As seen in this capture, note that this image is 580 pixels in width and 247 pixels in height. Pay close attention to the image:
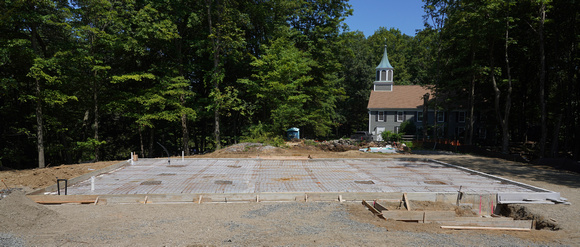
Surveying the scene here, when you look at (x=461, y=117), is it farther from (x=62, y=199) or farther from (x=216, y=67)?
(x=62, y=199)

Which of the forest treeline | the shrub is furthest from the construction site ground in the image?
the shrub

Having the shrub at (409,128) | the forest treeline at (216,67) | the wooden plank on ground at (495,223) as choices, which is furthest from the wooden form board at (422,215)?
the shrub at (409,128)

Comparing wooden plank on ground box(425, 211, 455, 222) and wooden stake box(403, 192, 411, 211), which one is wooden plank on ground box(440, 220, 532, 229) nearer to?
wooden plank on ground box(425, 211, 455, 222)

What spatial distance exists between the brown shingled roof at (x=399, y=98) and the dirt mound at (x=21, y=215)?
37.5 meters

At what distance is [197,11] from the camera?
23516mm

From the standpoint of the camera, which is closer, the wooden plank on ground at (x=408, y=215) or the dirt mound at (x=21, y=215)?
the dirt mound at (x=21, y=215)

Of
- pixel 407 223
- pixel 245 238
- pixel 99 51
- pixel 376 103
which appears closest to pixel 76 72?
pixel 99 51

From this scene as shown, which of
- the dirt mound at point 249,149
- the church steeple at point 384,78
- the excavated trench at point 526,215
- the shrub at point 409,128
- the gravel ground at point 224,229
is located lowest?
the excavated trench at point 526,215

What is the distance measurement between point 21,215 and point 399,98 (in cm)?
4061

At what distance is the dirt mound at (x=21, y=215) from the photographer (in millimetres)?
6254

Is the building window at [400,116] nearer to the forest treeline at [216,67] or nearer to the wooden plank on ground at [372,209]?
the forest treeline at [216,67]

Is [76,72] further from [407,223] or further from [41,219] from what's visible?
[407,223]

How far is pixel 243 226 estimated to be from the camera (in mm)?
6594

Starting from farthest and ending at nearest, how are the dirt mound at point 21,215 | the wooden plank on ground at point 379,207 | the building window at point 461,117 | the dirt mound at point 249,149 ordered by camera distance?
the building window at point 461,117
the dirt mound at point 249,149
the wooden plank on ground at point 379,207
the dirt mound at point 21,215
